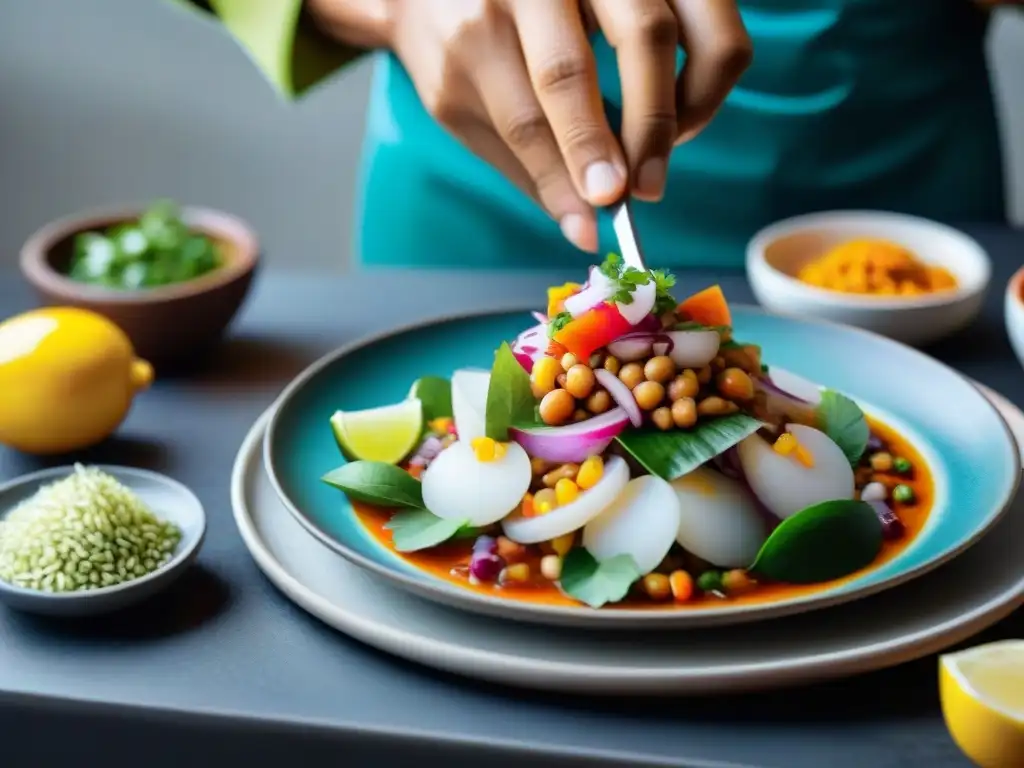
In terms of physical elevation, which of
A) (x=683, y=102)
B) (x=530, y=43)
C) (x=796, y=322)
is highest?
(x=530, y=43)

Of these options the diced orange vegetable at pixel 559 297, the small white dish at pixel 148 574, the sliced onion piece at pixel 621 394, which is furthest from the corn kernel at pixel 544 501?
the small white dish at pixel 148 574

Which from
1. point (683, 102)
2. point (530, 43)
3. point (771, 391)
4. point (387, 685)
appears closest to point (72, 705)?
point (387, 685)

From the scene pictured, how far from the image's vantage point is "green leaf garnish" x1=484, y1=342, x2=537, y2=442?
1265mm

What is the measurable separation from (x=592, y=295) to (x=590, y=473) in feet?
0.61

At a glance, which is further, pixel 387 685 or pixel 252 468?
pixel 252 468

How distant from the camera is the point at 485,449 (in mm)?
1227

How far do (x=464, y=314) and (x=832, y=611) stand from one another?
69 cm

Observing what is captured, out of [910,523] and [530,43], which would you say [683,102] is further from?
[910,523]

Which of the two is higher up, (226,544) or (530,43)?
(530,43)

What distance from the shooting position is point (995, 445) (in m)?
1.33

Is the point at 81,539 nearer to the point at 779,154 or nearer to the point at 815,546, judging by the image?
the point at 815,546

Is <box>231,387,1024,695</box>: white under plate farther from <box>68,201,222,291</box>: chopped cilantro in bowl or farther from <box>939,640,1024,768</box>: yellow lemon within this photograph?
<box>68,201,222,291</box>: chopped cilantro in bowl

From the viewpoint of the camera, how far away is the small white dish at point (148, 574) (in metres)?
1.12

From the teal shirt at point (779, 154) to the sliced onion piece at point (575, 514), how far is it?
956 millimetres
